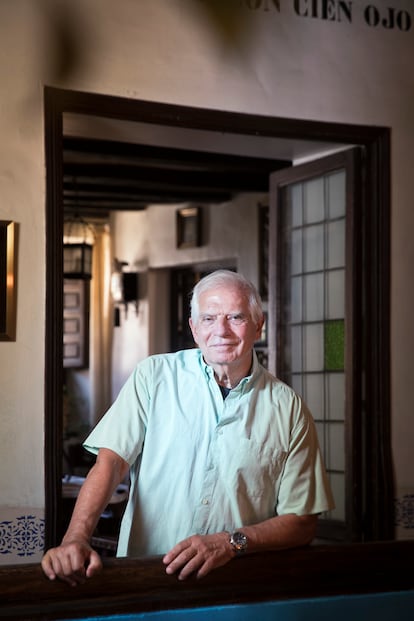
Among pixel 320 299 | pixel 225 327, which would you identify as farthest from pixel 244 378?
pixel 320 299

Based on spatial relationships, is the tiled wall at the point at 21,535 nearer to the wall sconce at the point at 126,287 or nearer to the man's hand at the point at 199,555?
the man's hand at the point at 199,555

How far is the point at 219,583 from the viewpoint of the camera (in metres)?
1.85

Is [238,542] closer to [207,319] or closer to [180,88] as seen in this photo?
[207,319]

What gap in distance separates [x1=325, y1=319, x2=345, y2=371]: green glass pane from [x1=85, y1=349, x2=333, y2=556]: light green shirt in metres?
2.03

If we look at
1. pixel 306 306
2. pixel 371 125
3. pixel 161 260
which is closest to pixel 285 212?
pixel 306 306

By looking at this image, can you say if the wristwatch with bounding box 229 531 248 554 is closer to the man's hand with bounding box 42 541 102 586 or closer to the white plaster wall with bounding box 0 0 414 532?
the man's hand with bounding box 42 541 102 586

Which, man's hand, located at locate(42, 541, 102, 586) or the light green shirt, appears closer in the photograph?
man's hand, located at locate(42, 541, 102, 586)

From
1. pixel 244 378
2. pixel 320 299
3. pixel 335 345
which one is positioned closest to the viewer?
pixel 244 378

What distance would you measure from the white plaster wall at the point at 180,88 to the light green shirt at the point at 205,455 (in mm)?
1164

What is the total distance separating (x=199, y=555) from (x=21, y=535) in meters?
1.76

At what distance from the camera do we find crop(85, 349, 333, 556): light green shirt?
2.35 m

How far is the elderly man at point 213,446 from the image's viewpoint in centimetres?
235

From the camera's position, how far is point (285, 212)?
4871mm

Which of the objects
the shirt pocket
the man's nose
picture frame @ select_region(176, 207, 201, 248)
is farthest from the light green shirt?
picture frame @ select_region(176, 207, 201, 248)
